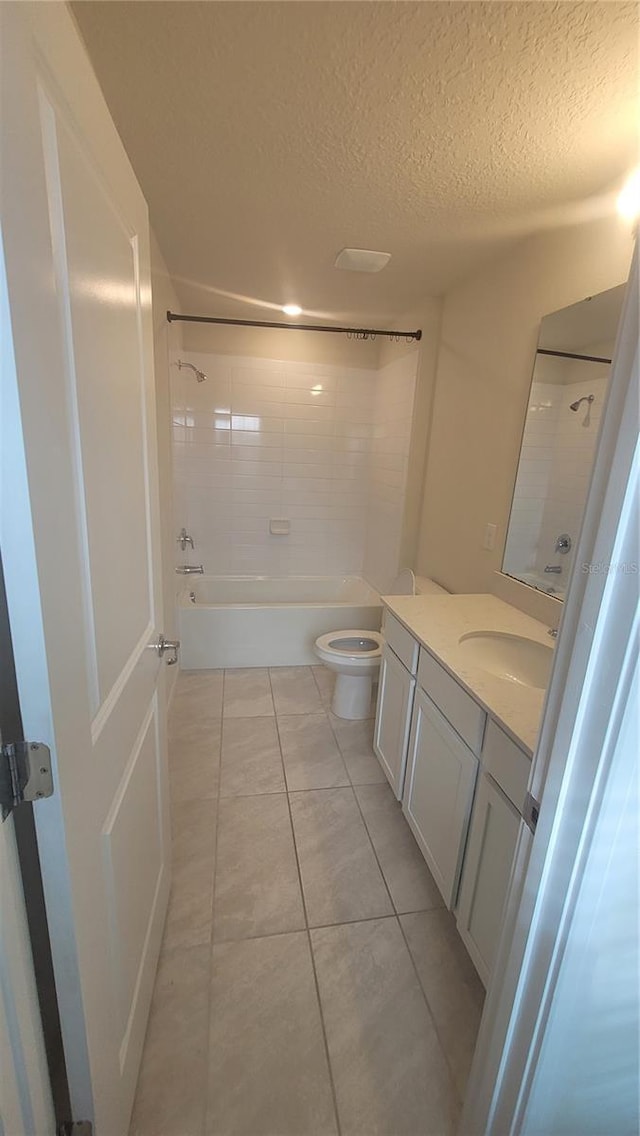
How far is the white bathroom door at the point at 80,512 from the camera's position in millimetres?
505

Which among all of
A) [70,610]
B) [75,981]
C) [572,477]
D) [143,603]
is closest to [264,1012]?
[75,981]

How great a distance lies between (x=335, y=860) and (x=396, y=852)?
0.24m

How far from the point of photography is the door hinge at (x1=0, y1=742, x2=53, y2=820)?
54cm

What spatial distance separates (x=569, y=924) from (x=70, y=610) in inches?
34.0

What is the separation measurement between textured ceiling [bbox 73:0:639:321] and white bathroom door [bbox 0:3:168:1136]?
431 millimetres

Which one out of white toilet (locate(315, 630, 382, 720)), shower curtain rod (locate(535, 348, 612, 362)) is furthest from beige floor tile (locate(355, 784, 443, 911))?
shower curtain rod (locate(535, 348, 612, 362))

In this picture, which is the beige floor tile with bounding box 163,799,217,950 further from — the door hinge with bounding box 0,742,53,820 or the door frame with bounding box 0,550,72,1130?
the door hinge with bounding box 0,742,53,820

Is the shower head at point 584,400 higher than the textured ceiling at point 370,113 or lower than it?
lower

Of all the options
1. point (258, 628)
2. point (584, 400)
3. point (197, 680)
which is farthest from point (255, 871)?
point (584, 400)

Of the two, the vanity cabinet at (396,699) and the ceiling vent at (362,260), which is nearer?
the vanity cabinet at (396,699)

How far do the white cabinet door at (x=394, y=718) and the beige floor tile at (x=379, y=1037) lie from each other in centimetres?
51

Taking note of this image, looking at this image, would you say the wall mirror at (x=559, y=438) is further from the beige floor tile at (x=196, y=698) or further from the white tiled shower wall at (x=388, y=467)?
the beige floor tile at (x=196, y=698)

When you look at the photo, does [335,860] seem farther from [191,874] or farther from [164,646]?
[164,646]

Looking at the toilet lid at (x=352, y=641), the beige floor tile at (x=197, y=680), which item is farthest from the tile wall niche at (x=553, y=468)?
the beige floor tile at (x=197, y=680)
